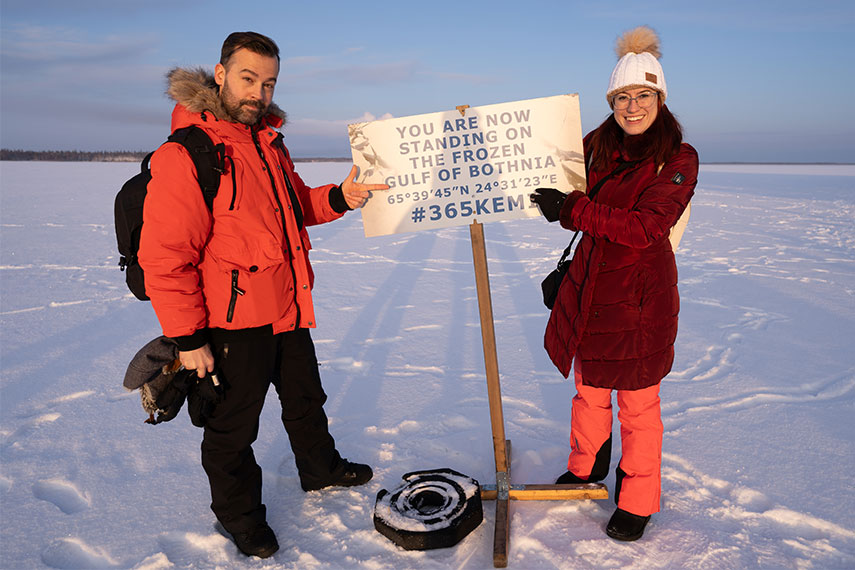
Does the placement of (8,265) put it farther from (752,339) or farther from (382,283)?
(752,339)

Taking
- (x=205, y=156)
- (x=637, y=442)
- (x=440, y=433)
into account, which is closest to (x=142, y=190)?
(x=205, y=156)

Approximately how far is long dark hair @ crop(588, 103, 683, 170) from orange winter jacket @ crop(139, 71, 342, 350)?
1336mm

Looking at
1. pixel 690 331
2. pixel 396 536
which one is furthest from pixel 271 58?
pixel 690 331

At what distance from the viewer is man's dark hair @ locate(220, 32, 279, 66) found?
2082 millimetres

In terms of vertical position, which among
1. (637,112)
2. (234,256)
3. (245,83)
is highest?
(245,83)

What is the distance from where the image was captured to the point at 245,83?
2.11 meters

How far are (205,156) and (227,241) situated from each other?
0.33 metres

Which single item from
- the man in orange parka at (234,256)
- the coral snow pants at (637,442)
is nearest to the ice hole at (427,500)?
the man in orange parka at (234,256)

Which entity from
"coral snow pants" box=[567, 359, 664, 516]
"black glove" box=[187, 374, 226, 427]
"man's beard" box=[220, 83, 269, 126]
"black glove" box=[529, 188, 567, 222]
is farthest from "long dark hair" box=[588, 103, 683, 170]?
"black glove" box=[187, 374, 226, 427]

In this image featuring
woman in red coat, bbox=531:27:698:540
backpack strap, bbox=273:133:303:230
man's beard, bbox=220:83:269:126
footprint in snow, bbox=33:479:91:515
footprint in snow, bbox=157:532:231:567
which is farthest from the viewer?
footprint in snow, bbox=33:479:91:515

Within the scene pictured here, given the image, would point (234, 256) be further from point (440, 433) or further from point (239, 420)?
point (440, 433)

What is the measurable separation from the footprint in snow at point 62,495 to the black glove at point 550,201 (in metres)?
2.51

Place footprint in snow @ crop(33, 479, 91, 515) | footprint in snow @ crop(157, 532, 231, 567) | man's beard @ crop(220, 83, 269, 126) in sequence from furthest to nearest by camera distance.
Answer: footprint in snow @ crop(33, 479, 91, 515) → footprint in snow @ crop(157, 532, 231, 567) → man's beard @ crop(220, 83, 269, 126)

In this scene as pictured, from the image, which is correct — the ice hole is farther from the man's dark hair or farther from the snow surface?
the man's dark hair
